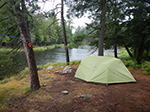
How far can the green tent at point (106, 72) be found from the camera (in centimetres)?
487

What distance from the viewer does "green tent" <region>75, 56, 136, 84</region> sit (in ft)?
16.0

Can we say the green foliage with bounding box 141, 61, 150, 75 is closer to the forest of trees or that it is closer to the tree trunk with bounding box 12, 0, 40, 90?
the forest of trees

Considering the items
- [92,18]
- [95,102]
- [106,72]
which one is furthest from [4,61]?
[92,18]

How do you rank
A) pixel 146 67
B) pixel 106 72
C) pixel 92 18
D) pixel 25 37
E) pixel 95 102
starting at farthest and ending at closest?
pixel 146 67
pixel 92 18
pixel 106 72
pixel 25 37
pixel 95 102

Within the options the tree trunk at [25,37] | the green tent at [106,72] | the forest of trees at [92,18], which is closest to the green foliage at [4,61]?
the forest of trees at [92,18]

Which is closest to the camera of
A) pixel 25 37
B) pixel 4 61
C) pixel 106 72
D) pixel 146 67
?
pixel 25 37

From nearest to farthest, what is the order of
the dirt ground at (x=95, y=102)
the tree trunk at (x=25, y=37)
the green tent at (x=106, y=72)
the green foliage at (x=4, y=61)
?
1. the dirt ground at (x=95, y=102)
2. the tree trunk at (x=25, y=37)
3. the green foliage at (x=4, y=61)
4. the green tent at (x=106, y=72)

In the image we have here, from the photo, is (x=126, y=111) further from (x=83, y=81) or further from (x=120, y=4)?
(x=120, y=4)

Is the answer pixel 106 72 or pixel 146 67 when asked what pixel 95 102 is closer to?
pixel 106 72

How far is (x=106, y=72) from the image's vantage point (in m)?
4.88

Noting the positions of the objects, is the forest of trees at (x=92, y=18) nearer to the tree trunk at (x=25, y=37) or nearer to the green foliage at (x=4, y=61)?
the tree trunk at (x=25, y=37)

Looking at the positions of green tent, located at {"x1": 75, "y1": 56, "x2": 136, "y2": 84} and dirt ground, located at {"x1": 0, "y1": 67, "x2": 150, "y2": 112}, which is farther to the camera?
green tent, located at {"x1": 75, "y1": 56, "x2": 136, "y2": 84}

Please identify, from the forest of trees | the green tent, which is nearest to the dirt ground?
the green tent

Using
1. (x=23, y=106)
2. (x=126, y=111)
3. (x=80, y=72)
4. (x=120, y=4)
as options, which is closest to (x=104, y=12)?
(x=120, y=4)
